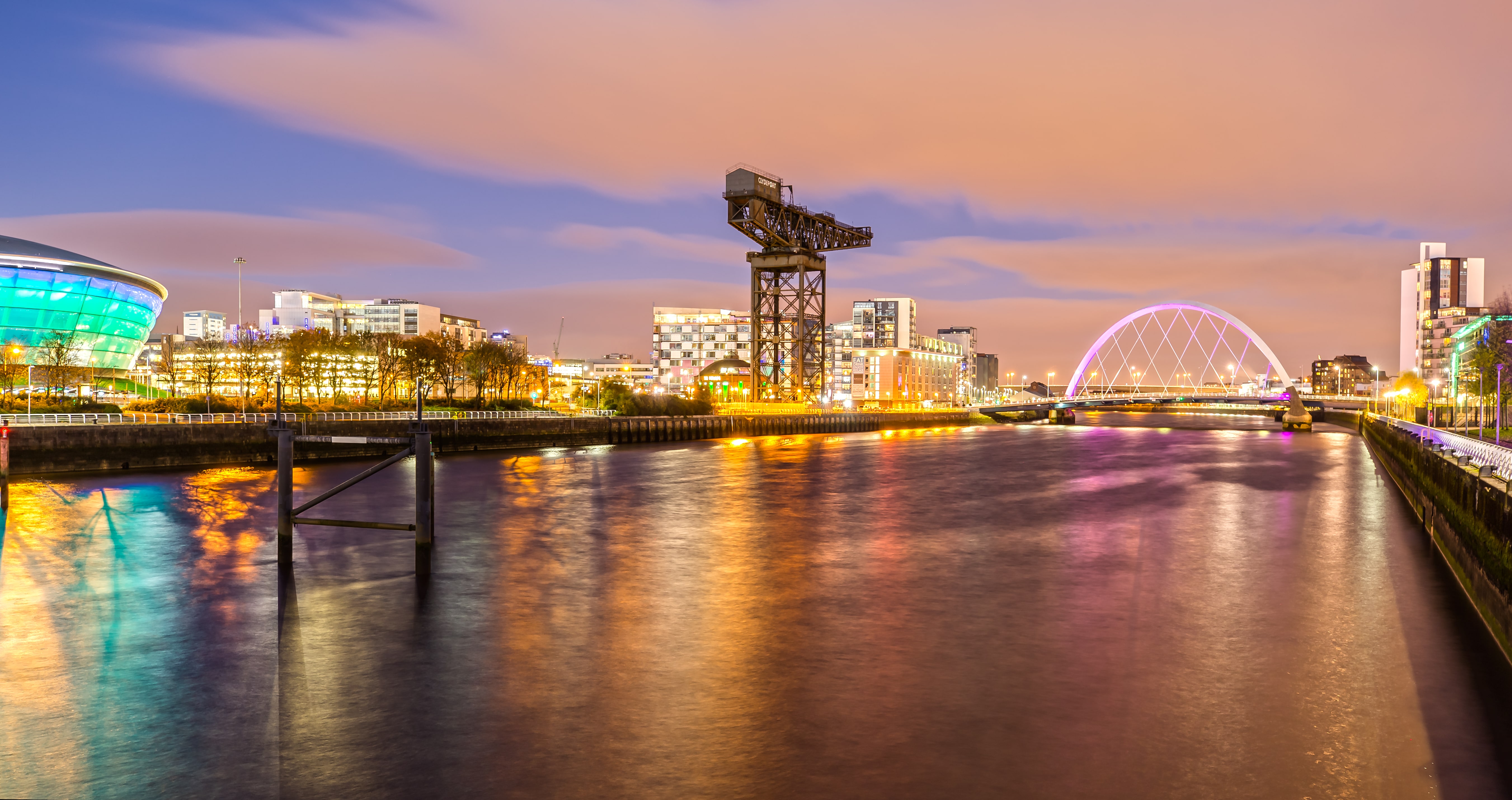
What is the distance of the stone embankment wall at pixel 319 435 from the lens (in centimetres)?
3809

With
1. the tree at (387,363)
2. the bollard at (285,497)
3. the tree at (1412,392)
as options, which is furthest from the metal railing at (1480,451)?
the tree at (387,363)

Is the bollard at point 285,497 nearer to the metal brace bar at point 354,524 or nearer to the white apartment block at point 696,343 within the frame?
the metal brace bar at point 354,524

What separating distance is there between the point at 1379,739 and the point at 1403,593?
934 centimetres

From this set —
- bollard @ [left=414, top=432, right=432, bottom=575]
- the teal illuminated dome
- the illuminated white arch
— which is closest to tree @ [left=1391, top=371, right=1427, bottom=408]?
the illuminated white arch

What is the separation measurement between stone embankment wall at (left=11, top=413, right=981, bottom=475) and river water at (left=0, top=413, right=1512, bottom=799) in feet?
22.5

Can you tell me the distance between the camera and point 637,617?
46.1 ft

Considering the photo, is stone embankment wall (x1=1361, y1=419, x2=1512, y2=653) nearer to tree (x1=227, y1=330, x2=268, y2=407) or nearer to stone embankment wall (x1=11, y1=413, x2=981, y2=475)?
stone embankment wall (x1=11, y1=413, x2=981, y2=475)

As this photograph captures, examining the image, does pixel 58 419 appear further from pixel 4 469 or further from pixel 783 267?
pixel 783 267

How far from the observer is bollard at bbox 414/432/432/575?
1506cm

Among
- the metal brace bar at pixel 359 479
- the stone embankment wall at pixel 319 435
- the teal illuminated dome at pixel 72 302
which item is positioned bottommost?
the stone embankment wall at pixel 319 435

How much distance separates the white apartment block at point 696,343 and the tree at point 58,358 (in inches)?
4487

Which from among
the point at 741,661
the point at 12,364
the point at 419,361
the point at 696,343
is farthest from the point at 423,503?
the point at 696,343

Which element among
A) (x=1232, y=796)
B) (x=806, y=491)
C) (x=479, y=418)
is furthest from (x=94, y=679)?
(x=479, y=418)

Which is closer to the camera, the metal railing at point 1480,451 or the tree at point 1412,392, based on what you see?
the metal railing at point 1480,451
